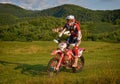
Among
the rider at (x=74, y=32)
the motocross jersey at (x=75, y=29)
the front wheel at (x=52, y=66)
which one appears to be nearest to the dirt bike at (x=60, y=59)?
the front wheel at (x=52, y=66)

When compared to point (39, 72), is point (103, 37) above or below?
below

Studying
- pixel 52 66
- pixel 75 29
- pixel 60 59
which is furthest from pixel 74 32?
pixel 52 66

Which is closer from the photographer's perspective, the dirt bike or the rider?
the dirt bike

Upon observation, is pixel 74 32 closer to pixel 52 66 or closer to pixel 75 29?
pixel 75 29

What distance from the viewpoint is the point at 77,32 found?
44.8 feet

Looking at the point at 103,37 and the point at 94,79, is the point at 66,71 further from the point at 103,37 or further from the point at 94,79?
the point at 103,37

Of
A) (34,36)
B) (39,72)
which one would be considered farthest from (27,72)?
(34,36)

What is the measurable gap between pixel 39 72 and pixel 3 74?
218 centimetres

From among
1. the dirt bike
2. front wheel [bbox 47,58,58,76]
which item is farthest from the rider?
front wheel [bbox 47,58,58,76]

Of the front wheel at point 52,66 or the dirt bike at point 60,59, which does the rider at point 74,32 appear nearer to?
the dirt bike at point 60,59

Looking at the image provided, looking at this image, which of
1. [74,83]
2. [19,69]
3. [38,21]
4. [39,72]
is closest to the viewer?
[74,83]

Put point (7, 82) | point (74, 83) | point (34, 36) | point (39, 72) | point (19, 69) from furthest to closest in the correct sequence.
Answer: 1. point (34, 36)
2. point (19, 69)
3. point (39, 72)
4. point (7, 82)
5. point (74, 83)

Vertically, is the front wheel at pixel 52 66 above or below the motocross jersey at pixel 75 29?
below

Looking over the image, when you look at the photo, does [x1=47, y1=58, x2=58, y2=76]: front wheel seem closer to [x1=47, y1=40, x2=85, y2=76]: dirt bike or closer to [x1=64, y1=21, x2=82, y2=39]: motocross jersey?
[x1=47, y1=40, x2=85, y2=76]: dirt bike
